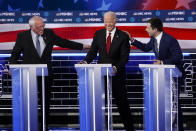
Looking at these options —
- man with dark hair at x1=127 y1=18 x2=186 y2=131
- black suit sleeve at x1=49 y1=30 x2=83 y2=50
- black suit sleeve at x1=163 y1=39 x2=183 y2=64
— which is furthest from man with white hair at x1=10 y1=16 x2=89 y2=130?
black suit sleeve at x1=163 y1=39 x2=183 y2=64

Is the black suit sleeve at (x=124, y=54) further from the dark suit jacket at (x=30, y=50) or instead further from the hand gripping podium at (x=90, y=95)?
the hand gripping podium at (x=90, y=95)

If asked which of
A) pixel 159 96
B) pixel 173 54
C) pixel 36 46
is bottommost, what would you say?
pixel 159 96

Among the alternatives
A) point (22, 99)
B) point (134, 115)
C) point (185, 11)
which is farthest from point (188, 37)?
point (22, 99)

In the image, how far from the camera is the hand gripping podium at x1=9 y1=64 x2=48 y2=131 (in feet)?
17.4

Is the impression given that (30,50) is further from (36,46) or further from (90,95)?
(90,95)

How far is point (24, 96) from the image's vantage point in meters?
5.32

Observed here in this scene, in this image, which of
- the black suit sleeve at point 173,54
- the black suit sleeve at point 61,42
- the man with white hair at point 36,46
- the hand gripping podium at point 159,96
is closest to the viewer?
the hand gripping podium at point 159,96

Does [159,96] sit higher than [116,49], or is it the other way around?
[116,49]

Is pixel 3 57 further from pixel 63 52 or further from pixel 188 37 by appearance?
pixel 188 37

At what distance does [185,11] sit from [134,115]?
1506 millimetres

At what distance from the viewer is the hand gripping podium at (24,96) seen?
17.4 ft

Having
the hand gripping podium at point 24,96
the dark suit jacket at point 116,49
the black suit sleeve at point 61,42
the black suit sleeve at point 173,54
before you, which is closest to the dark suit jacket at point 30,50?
the black suit sleeve at point 61,42

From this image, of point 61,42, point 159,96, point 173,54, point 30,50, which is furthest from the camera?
point 61,42

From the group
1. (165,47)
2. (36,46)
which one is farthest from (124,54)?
(36,46)
